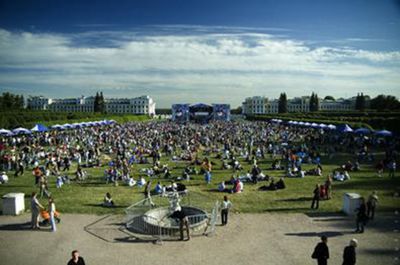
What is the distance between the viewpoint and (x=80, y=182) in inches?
760

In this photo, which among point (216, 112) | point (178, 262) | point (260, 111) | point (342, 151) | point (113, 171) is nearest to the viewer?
point (178, 262)

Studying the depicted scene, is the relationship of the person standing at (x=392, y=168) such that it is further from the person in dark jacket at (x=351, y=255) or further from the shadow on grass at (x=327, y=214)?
the person in dark jacket at (x=351, y=255)

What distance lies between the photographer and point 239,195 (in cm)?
1622

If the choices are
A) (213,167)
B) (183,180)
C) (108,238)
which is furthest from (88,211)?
(213,167)

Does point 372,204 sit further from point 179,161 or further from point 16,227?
point 179,161

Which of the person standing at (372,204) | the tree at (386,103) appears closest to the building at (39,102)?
the tree at (386,103)

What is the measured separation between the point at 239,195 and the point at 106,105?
16583 cm

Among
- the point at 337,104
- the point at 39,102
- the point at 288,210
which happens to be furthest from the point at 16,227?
the point at 39,102

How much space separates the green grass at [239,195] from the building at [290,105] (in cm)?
14622

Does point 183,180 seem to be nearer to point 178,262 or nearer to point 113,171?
point 113,171

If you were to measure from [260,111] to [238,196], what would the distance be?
153742 millimetres

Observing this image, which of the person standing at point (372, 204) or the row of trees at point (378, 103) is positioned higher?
the row of trees at point (378, 103)

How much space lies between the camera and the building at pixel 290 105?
164925 millimetres

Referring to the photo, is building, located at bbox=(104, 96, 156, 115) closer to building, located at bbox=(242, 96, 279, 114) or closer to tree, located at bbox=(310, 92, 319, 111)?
building, located at bbox=(242, 96, 279, 114)
